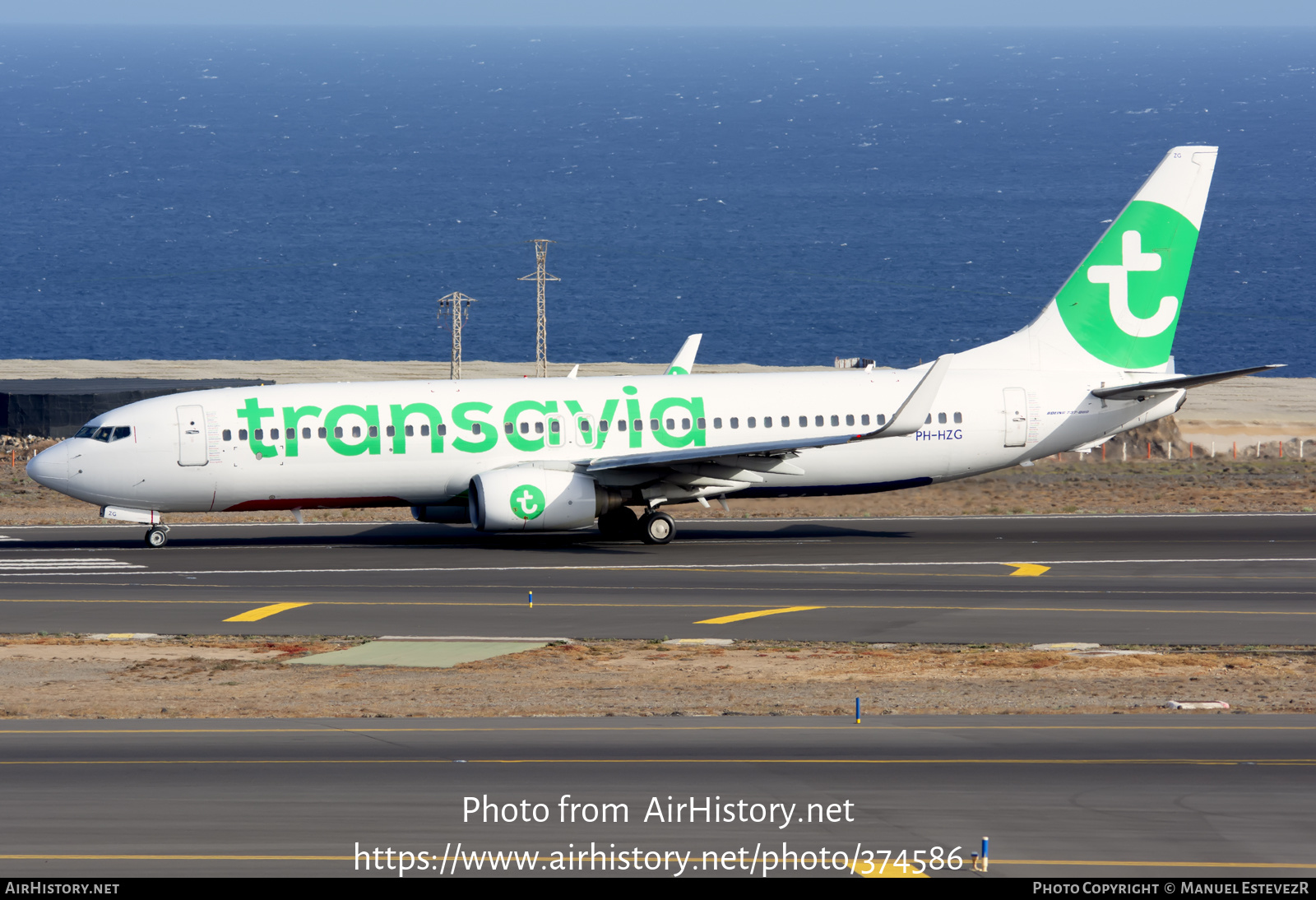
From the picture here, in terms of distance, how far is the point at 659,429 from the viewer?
41031 millimetres

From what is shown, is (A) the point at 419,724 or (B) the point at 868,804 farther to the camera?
(A) the point at 419,724

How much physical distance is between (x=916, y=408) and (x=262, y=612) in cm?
1637

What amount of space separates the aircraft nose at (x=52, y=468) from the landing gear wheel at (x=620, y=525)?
45.2ft

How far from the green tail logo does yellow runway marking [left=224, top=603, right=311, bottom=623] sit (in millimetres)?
22597

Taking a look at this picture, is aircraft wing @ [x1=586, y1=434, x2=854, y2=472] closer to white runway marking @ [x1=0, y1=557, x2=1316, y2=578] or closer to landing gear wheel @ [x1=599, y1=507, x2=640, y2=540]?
white runway marking @ [x1=0, y1=557, x2=1316, y2=578]

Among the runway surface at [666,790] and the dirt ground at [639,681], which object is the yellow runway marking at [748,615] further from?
the runway surface at [666,790]

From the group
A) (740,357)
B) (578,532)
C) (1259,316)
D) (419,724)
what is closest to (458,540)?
(578,532)

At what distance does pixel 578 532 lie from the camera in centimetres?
4447

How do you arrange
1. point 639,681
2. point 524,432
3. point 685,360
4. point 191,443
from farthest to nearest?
point 685,360
point 524,432
point 191,443
point 639,681

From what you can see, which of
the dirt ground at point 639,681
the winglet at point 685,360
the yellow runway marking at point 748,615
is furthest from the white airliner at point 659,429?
the dirt ground at point 639,681

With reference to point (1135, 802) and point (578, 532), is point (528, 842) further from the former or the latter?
point (578, 532)

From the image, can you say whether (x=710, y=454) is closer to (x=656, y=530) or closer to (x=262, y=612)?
(x=656, y=530)

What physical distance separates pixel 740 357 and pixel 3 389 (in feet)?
204

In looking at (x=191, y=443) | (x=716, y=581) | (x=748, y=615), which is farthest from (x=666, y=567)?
(x=191, y=443)
